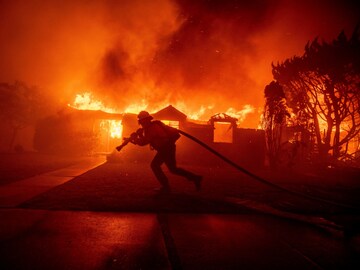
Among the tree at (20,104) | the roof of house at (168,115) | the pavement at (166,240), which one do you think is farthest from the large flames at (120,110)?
the pavement at (166,240)

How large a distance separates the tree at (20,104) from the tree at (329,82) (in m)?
21.5

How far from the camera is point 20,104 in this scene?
21.2m

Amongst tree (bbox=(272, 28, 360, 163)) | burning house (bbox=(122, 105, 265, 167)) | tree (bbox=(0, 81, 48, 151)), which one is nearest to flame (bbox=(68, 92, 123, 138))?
tree (bbox=(0, 81, 48, 151))

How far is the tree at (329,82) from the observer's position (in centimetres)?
1510

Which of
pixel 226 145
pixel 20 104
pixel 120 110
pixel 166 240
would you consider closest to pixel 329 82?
pixel 226 145

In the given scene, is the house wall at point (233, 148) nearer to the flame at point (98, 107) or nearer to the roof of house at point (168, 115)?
the roof of house at point (168, 115)

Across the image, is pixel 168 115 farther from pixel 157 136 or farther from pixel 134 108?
pixel 134 108

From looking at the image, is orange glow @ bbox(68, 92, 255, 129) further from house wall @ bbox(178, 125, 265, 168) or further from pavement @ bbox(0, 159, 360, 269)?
pavement @ bbox(0, 159, 360, 269)

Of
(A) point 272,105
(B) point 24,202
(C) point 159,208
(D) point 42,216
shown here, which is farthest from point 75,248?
(A) point 272,105

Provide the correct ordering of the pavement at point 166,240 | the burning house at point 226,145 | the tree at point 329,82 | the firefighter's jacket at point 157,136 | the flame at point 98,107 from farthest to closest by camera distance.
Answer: the flame at point 98,107 → the tree at point 329,82 → the burning house at point 226,145 → the firefighter's jacket at point 157,136 → the pavement at point 166,240

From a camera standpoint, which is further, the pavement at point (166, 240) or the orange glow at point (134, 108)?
the orange glow at point (134, 108)

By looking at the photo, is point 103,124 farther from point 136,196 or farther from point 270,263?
point 270,263

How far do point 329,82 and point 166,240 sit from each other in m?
17.1

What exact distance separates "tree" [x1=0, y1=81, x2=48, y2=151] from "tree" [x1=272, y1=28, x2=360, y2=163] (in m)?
21.5
